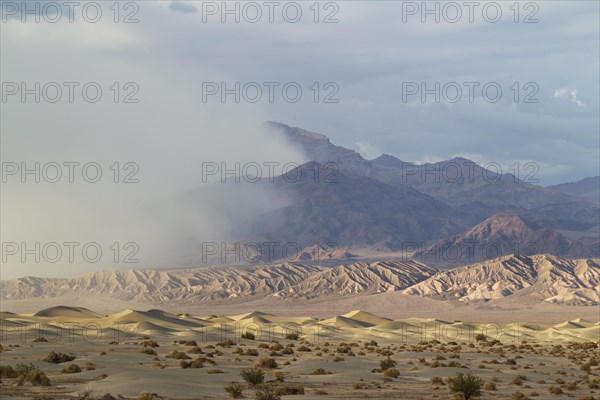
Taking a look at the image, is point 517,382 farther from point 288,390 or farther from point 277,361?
point 277,361

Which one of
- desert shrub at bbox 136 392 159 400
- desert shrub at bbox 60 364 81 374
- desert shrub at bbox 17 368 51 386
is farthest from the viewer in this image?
desert shrub at bbox 60 364 81 374

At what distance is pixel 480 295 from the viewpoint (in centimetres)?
19700

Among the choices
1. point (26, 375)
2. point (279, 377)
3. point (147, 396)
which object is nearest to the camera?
point (147, 396)

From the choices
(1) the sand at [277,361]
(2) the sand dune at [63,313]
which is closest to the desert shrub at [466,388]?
(1) the sand at [277,361]

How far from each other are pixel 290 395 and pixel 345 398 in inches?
A: 80.5

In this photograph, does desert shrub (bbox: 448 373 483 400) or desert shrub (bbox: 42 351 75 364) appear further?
desert shrub (bbox: 42 351 75 364)

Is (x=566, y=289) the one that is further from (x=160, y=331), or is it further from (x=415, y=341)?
(x=160, y=331)

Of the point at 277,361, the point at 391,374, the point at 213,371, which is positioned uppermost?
the point at 213,371

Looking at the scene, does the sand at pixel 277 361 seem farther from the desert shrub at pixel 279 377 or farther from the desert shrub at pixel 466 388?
the desert shrub at pixel 466 388

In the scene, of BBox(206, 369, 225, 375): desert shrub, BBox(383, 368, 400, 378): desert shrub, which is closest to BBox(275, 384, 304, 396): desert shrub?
BBox(206, 369, 225, 375): desert shrub

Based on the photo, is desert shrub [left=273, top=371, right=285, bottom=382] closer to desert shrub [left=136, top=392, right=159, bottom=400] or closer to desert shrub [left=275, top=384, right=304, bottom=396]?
desert shrub [left=275, top=384, right=304, bottom=396]

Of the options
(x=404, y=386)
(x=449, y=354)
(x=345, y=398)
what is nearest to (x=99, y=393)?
(x=345, y=398)

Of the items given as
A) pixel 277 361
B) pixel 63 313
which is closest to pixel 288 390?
pixel 277 361

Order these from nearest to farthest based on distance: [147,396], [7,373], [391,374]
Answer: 1. [147,396]
2. [7,373]
3. [391,374]
